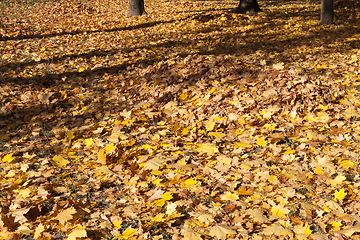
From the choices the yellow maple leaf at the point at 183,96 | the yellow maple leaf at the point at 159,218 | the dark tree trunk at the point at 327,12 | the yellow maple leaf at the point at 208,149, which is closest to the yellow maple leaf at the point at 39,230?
the yellow maple leaf at the point at 159,218

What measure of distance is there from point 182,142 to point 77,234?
1.86m

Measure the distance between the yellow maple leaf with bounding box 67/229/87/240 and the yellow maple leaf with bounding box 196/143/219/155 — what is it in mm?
1701

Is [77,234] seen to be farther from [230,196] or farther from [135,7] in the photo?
[135,7]

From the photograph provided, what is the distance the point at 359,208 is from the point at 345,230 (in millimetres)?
352

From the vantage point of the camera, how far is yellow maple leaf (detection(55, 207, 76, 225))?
8.12ft

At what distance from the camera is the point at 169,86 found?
5480mm

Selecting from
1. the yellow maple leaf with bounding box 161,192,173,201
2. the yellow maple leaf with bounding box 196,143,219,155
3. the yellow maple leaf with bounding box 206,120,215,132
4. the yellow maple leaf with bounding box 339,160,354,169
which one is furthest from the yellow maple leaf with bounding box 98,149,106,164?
the yellow maple leaf with bounding box 339,160,354,169

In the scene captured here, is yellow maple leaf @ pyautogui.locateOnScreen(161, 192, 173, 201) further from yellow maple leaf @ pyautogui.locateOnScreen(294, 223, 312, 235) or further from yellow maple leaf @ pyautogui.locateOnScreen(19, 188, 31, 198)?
yellow maple leaf @ pyautogui.locateOnScreen(19, 188, 31, 198)

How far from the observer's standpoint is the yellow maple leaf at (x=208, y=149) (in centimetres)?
356

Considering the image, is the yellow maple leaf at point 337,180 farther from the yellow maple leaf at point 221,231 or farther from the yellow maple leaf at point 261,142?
the yellow maple leaf at point 221,231

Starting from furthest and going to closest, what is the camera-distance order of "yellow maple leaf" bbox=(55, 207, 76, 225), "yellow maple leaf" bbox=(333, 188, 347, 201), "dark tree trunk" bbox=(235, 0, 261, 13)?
"dark tree trunk" bbox=(235, 0, 261, 13) < "yellow maple leaf" bbox=(333, 188, 347, 201) < "yellow maple leaf" bbox=(55, 207, 76, 225)

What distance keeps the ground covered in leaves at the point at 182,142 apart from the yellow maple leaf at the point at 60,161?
0.05 feet

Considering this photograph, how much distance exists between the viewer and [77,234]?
7.62 ft

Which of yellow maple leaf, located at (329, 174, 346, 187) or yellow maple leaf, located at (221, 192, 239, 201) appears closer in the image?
yellow maple leaf, located at (221, 192, 239, 201)
